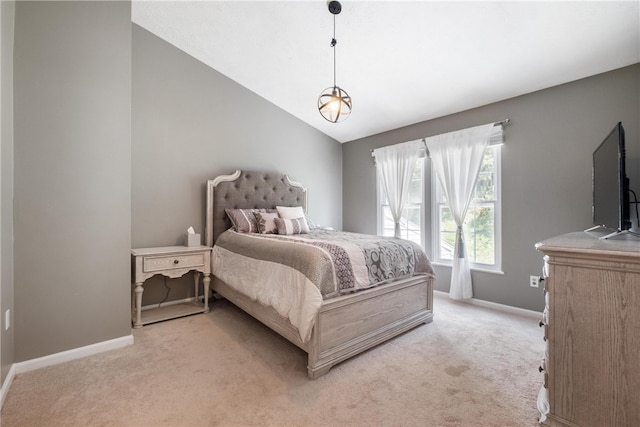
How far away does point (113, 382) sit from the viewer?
183cm

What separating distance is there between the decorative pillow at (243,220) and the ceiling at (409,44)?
1.77m

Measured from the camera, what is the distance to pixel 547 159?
116 inches

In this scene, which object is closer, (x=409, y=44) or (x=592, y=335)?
(x=592, y=335)

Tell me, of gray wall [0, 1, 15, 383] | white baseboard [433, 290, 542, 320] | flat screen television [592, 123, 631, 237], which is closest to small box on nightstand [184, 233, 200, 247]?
gray wall [0, 1, 15, 383]

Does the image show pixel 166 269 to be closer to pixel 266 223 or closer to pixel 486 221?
pixel 266 223

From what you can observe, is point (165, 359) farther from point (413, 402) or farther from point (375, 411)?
point (413, 402)

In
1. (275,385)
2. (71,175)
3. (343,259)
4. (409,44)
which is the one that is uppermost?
(409,44)

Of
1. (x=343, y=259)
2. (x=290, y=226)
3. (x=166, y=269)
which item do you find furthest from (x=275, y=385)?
(x=290, y=226)

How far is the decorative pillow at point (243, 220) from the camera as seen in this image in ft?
11.2

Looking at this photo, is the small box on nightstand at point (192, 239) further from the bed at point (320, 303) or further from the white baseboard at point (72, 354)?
the white baseboard at point (72, 354)

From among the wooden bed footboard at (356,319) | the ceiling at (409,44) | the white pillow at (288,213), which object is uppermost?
the ceiling at (409,44)

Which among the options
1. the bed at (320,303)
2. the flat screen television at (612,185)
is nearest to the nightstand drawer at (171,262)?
the bed at (320,303)

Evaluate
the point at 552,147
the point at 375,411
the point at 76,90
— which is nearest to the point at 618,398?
the point at 375,411

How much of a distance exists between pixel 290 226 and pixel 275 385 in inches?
74.5
